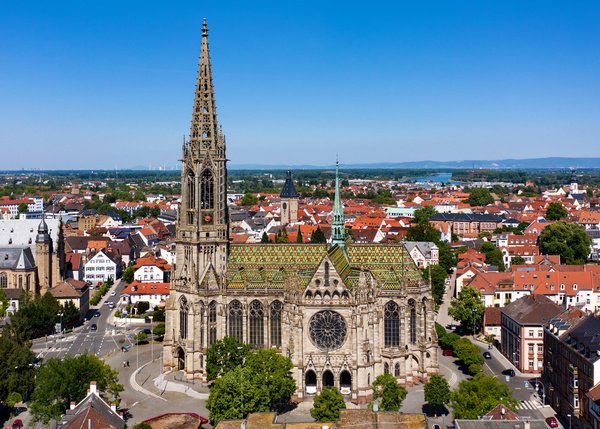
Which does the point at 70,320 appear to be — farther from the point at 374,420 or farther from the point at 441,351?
the point at 374,420

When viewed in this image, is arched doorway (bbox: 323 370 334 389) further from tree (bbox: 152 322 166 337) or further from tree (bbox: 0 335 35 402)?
tree (bbox: 152 322 166 337)

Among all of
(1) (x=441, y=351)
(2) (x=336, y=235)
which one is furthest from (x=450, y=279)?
(2) (x=336, y=235)

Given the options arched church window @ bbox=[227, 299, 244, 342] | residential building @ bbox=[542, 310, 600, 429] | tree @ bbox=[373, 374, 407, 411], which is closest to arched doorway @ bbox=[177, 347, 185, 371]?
arched church window @ bbox=[227, 299, 244, 342]

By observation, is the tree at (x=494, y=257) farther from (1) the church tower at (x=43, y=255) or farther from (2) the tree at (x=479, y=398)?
(2) the tree at (x=479, y=398)

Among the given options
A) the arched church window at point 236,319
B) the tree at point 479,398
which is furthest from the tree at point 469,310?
the tree at point 479,398

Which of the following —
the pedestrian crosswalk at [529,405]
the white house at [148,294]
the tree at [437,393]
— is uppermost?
the tree at [437,393]

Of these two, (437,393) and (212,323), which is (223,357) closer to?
(212,323)
